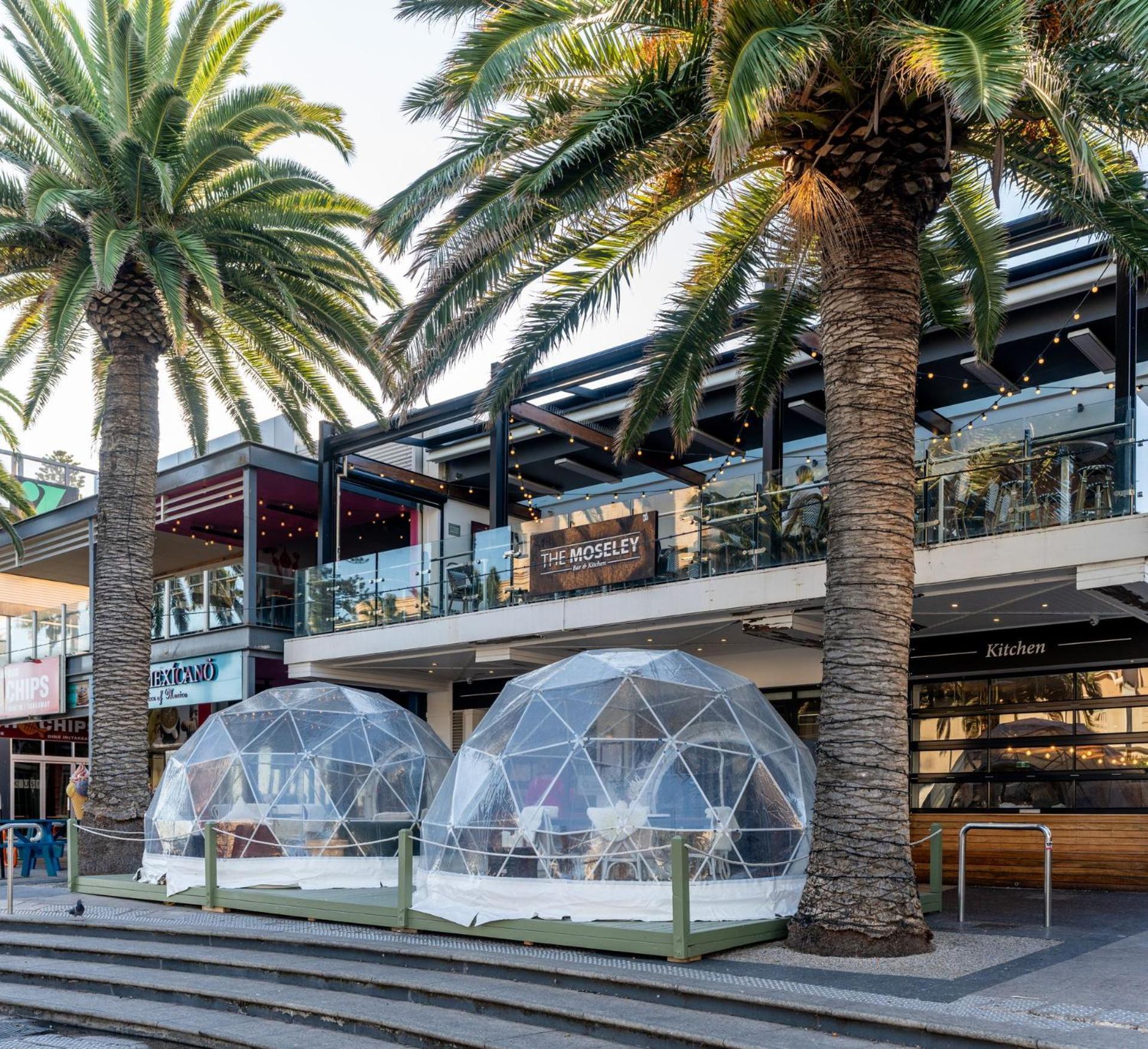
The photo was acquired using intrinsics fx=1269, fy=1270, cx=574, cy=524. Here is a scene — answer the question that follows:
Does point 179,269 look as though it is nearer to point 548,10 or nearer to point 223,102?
point 223,102

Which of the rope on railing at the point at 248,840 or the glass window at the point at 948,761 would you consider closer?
the rope on railing at the point at 248,840

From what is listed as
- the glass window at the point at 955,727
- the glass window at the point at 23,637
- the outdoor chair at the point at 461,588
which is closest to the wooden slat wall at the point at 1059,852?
the glass window at the point at 955,727

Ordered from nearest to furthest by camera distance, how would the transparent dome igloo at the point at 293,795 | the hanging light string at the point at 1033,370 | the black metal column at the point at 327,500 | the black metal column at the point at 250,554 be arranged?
the transparent dome igloo at the point at 293,795 → the hanging light string at the point at 1033,370 → the black metal column at the point at 250,554 → the black metal column at the point at 327,500

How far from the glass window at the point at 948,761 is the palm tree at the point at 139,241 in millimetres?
9672

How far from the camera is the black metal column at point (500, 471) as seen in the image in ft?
72.4

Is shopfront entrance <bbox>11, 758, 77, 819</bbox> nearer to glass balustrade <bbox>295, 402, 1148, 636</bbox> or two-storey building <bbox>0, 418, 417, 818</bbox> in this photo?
two-storey building <bbox>0, 418, 417, 818</bbox>

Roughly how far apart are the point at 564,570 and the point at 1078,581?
7.71 m

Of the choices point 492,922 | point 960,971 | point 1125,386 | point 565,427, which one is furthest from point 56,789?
point 960,971

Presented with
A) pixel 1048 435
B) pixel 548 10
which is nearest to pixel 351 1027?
pixel 548 10

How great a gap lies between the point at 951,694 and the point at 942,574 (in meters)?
4.26

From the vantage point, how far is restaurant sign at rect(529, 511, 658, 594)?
1820cm

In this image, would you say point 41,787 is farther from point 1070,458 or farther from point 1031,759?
point 1070,458

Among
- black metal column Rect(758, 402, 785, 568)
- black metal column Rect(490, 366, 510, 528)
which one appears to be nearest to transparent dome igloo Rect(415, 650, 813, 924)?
black metal column Rect(758, 402, 785, 568)

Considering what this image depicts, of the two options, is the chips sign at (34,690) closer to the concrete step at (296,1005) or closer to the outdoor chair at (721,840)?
the concrete step at (296,1005)
